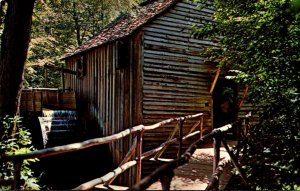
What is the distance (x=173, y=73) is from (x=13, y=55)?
641 cm

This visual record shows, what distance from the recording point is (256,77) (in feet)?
18.3

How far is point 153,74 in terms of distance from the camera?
11.1m

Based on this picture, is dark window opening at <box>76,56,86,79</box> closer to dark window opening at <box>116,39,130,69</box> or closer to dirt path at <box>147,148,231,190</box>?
dark window opening at <box>116,39,130,69</box>

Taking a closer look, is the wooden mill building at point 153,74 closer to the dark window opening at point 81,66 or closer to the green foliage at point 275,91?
the dark window opening at point 81,66

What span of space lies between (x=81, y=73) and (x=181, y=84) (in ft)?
18.3

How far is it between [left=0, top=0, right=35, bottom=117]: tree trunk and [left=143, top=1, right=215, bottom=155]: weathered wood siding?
5.18m

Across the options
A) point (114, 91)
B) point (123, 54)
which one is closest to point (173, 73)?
point (123, 54)

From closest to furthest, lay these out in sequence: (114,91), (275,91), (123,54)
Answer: (275,91) → (123,54) → (114,91)

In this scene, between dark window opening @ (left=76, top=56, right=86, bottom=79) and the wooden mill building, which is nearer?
the wooden mill building

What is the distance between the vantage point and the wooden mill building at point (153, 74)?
35.7 feet

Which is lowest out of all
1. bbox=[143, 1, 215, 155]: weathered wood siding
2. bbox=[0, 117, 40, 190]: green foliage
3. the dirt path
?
the dirt path

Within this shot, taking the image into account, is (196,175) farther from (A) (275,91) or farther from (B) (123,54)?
(B) (123,54)

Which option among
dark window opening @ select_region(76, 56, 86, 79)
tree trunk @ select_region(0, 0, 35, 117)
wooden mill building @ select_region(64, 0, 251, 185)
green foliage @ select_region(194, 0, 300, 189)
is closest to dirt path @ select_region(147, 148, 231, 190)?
green foliage @ select_region(194, 0, 300, 189)

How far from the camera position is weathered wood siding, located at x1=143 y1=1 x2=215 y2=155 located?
36.0 ft
